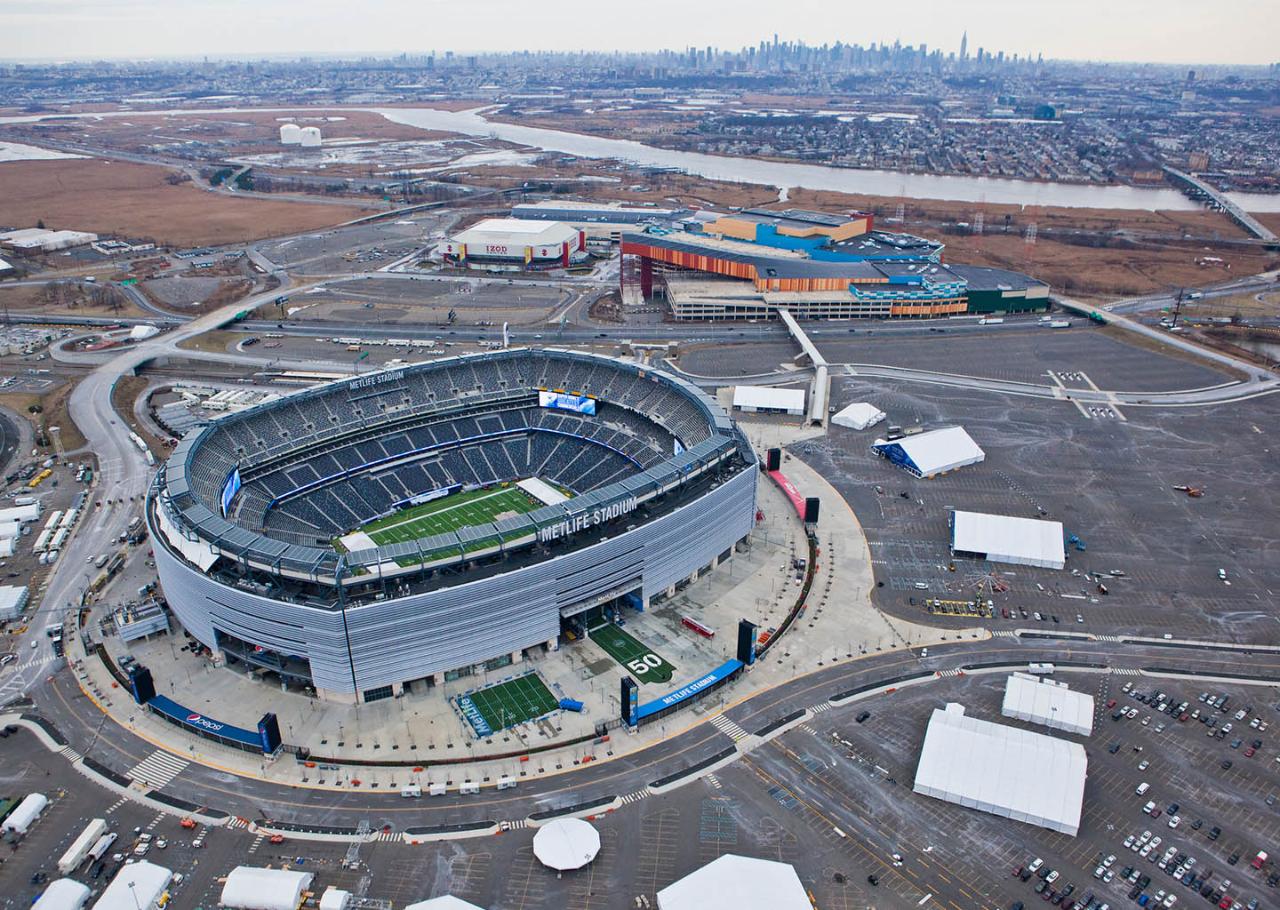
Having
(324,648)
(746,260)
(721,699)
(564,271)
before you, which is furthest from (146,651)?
(564,271)

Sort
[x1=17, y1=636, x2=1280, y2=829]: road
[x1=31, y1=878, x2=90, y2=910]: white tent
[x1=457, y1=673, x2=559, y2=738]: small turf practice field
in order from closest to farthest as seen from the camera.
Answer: [x1=31, y1=878, x2=90, y2=910]: white tent
[x1=17, y1=636, x2=1280, y2=829]: road
[x1=457, y1=673, x2=559, y2=738]: small turf practice field

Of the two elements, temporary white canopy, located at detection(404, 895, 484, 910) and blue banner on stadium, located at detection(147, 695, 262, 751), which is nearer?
temporary white canopy, located at detection(404, 895, 484, 910)

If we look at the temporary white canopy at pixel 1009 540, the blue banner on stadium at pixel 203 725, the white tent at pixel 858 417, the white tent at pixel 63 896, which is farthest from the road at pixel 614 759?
the white tent at pixel 858 417

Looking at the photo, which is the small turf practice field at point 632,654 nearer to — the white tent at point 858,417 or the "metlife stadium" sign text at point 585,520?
the "metlife stadium" sign text at point 585,520

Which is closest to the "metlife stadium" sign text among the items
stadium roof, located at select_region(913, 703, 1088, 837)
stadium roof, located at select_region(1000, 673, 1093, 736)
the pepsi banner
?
stadium roof, located at select_region(913, 703, 1088, 837)

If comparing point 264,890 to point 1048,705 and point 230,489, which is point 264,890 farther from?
point 1048,705

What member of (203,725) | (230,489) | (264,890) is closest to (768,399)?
(230,489)

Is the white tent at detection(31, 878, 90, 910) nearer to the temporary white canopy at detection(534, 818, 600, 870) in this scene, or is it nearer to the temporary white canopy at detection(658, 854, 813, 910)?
the temporary white canopy at detection(534, 818, 600, 870)
